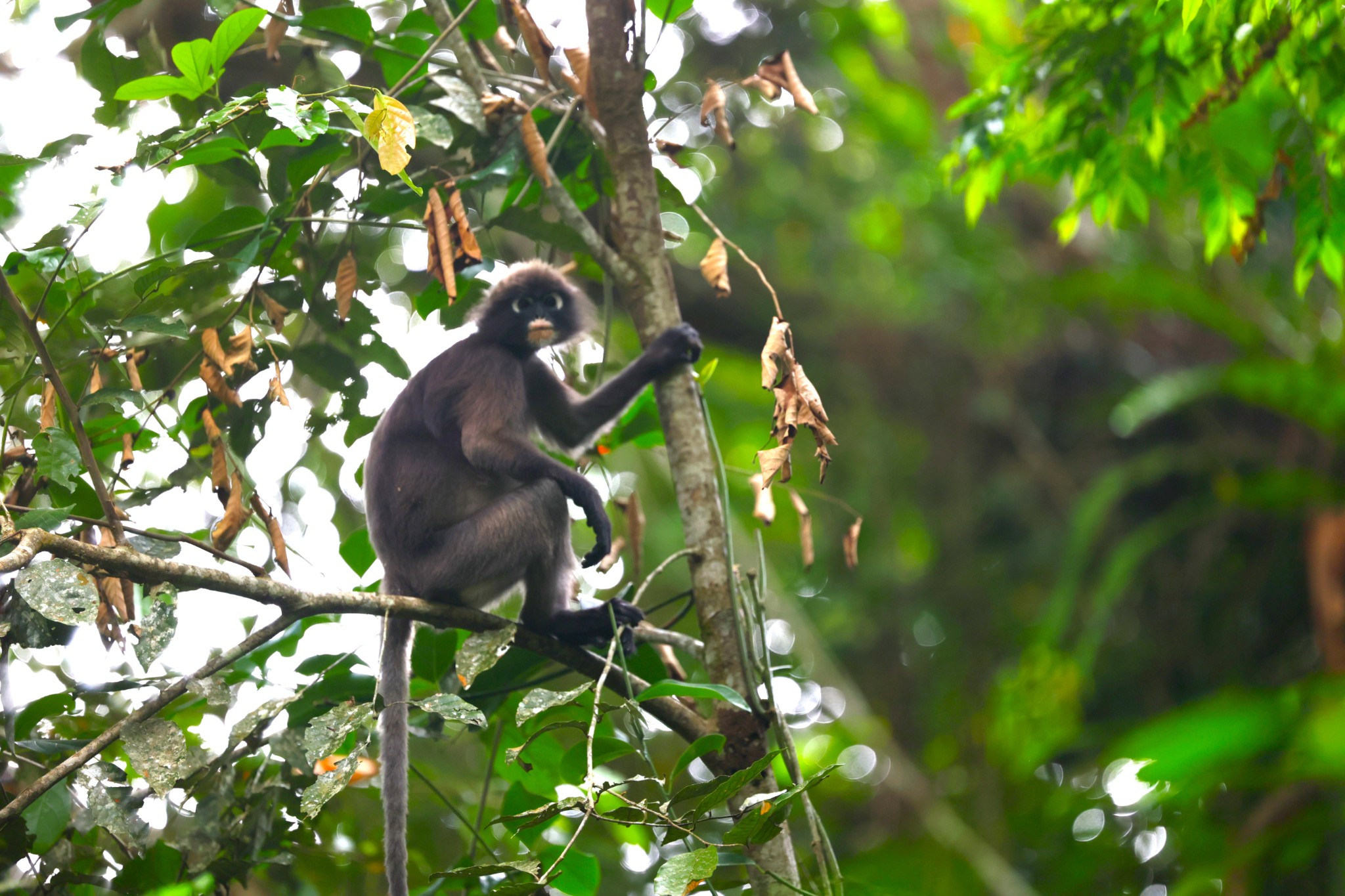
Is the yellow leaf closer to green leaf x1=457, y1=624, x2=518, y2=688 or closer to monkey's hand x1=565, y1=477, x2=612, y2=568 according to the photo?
green leaf x1=457, y1=624, x2=518, y2=688

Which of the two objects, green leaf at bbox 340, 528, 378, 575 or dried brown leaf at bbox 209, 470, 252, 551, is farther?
green leaf at bbox 340, 528, 378, 575

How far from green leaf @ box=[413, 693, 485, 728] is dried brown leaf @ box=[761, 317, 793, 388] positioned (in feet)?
2.54

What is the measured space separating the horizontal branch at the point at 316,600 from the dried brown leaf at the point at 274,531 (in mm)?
233

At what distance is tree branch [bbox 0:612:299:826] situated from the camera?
63.1 inches

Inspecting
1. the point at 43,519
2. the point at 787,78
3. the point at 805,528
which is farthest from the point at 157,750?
the point at 787,78

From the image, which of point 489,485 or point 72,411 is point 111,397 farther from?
point 489,485

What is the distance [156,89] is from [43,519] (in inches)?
31.5

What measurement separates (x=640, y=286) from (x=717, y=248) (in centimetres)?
21

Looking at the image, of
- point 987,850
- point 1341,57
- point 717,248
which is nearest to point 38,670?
point 717,248

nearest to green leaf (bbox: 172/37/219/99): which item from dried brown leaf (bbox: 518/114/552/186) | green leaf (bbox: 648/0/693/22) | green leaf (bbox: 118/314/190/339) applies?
green leaf (bbox: 118/314/190/339)

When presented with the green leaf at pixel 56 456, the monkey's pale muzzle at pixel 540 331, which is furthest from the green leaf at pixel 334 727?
the monkey's pale muzzle at pixel 540 331

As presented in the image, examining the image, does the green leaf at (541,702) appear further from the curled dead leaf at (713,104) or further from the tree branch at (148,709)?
the curled dead leaf at (713,104)

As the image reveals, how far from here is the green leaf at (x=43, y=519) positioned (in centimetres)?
172

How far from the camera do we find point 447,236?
2.17 meters
